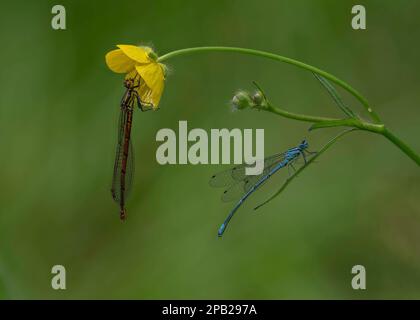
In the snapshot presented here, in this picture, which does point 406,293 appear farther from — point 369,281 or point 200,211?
point 200,211

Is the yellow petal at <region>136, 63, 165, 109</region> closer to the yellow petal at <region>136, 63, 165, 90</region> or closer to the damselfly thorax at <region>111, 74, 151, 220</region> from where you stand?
the yellow petal at <region>136, 63, 165, 90</region>

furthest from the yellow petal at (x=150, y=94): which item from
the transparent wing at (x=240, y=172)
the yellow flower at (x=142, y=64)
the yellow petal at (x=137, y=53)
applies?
the transparent wing at (x=240, y=172)

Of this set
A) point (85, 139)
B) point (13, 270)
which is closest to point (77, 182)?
point (85, 139)

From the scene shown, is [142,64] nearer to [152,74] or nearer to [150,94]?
[152,74]

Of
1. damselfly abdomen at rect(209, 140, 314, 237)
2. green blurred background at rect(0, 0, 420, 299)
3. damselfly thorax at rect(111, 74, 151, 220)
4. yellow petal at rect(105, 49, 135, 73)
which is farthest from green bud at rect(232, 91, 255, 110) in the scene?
green blurred background at rect(0, 0, 420, 299)

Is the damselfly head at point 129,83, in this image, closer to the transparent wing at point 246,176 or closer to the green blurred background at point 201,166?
the transparent wing at point 246,176
